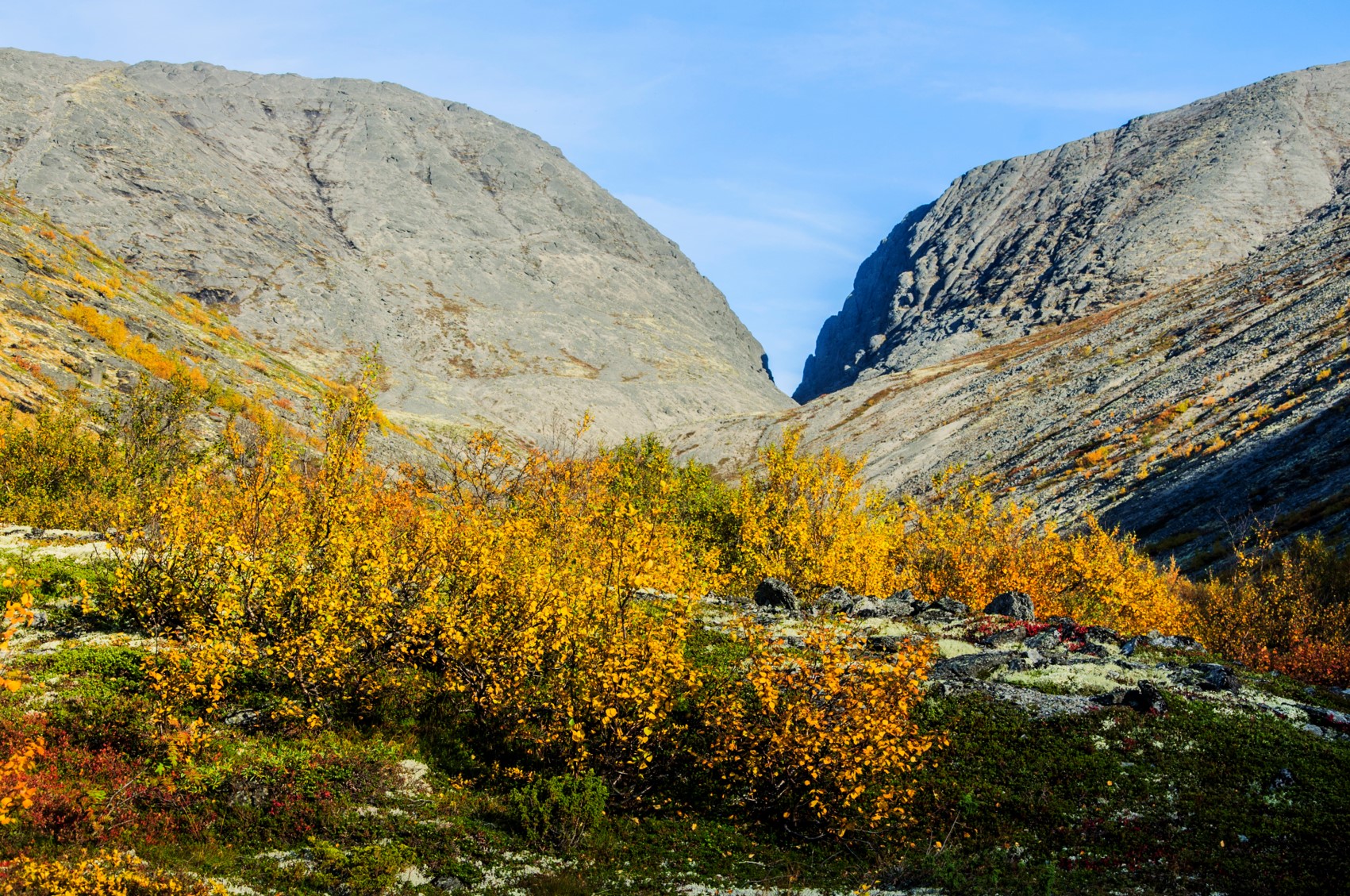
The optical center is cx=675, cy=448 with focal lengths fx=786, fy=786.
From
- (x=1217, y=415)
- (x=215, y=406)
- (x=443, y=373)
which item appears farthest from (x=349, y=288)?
(x=1217, y=415)

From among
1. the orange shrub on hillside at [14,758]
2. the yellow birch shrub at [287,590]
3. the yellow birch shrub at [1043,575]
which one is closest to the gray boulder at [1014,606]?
the yellow birch shrub at [1043,575]

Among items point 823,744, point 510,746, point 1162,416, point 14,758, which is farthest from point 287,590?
point 1162,416

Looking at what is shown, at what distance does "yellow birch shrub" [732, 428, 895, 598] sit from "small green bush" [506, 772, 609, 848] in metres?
18.1

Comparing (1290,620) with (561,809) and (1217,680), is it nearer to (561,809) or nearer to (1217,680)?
(1217,680)

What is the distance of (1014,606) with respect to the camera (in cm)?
3297

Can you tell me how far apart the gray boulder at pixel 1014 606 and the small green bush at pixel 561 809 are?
21.5 meters

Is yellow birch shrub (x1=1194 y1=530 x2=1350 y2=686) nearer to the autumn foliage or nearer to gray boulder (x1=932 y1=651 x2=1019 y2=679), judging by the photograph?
the autumn foliage

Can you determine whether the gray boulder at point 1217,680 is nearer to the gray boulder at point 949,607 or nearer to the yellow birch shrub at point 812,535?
the gray boulder at point 949,607

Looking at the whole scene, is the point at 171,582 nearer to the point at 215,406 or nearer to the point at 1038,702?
the point at 1038,702

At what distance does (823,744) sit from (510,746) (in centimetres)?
821

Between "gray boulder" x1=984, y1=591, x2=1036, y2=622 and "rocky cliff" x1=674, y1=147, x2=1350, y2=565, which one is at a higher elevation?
"rocky cliff" x1=674, y1=147, x2=1350, y2=565

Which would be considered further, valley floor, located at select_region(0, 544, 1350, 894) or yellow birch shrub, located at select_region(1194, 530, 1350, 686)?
yellow birch shrub, located at select_region(1194, 530, 1350, 686)

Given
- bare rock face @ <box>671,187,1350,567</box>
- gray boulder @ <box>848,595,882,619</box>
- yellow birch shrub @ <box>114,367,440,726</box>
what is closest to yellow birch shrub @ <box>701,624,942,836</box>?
yellow birch shrub @ <box>114,367,440,726</box>

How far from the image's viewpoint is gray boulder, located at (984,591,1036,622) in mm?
32781
